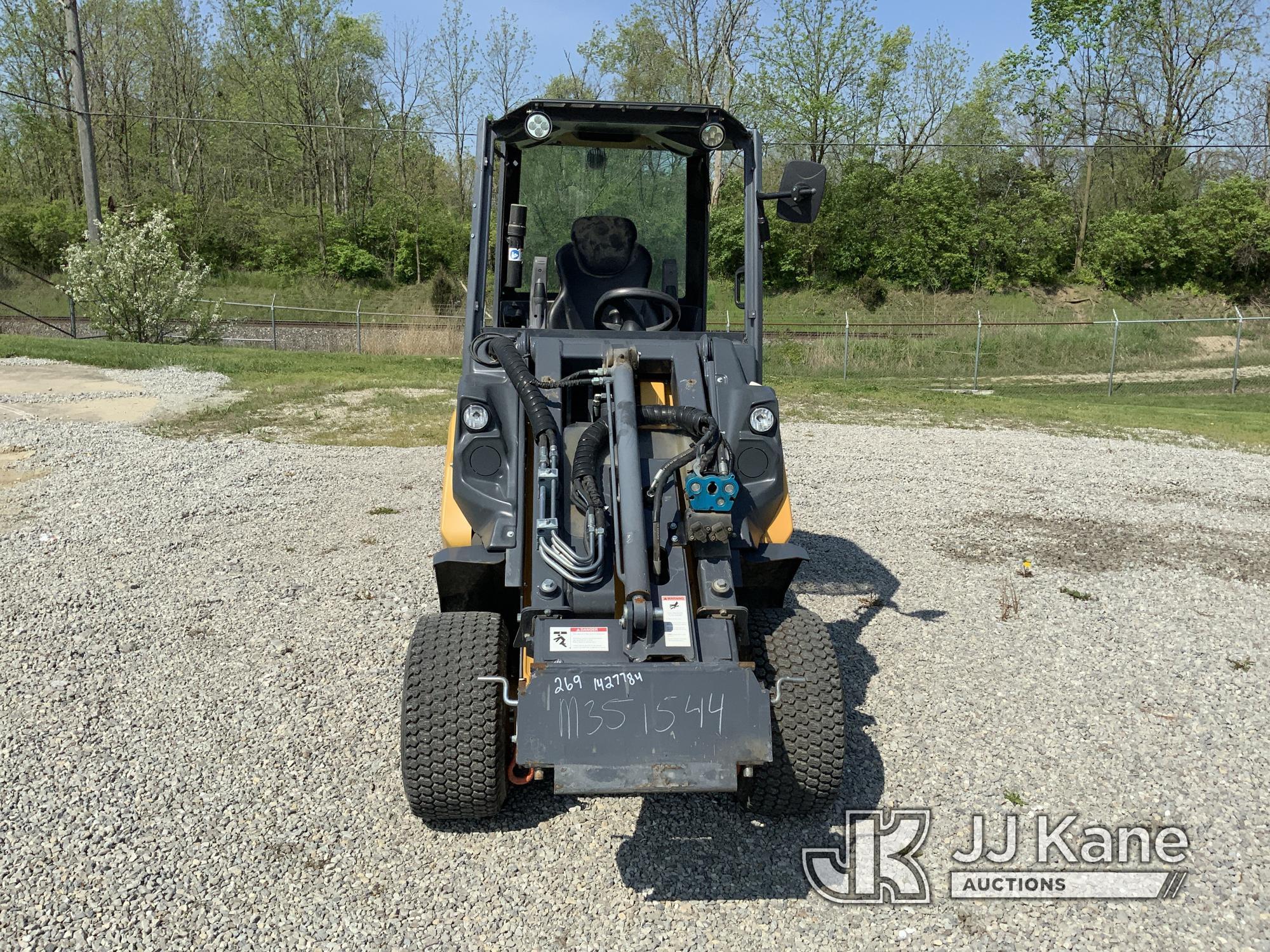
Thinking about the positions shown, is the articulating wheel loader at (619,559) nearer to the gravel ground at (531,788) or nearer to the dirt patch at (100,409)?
the gravel ground at (531,788)

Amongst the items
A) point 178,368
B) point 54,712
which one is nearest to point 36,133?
point 178,368

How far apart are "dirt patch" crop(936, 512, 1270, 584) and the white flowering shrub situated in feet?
59.6

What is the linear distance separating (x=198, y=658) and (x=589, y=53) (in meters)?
37.7

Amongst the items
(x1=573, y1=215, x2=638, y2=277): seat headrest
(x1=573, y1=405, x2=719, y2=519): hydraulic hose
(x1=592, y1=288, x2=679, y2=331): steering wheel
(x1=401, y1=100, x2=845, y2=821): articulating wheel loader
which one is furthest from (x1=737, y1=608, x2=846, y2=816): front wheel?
(x1=573, y1=215, x2=638, y2=277): seat headrest

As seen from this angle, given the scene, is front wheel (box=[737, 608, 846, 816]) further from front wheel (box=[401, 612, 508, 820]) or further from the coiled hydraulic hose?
front wheel (box=[401, 612, 508, 820])

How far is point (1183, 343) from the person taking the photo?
2853 cm

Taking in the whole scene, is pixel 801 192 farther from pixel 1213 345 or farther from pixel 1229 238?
pixel 1229 238

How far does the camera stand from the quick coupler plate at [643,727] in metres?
3.40

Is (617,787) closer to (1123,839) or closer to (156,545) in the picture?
(1123,839)

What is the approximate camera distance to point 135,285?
838 inches

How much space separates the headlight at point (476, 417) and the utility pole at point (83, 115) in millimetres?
21606

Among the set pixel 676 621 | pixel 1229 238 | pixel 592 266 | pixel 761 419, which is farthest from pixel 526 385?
pixel 1229 238

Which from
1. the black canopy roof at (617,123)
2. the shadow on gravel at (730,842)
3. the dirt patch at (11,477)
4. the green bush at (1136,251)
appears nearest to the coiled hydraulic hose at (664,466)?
the shadow on gravel at (730,842)

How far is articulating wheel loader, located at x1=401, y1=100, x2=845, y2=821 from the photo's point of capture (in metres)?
3.46
